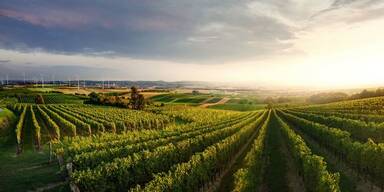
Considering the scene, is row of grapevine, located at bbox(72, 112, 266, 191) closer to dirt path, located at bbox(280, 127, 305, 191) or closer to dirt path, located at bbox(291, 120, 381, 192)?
dirt path, located at bbox(280, 127, 305, 191)

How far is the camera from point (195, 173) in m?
22.8

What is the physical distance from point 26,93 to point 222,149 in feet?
468

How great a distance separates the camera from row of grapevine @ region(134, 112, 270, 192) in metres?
19.0

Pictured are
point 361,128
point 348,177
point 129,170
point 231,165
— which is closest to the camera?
point 129,170

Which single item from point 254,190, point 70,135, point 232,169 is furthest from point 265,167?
point 70,135

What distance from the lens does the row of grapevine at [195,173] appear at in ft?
62.3

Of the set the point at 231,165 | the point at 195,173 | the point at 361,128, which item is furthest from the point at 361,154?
the point at 361,128

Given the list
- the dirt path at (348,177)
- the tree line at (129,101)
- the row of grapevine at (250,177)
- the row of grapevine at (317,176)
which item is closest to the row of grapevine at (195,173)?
the row of grapevine at (250,177)

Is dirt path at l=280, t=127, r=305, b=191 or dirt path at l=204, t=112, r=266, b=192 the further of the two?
dirt path at l=204, t=112, r=266, b=192

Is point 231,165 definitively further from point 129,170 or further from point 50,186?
point 50,186

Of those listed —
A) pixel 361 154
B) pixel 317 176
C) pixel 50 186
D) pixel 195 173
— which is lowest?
pixel 50 186

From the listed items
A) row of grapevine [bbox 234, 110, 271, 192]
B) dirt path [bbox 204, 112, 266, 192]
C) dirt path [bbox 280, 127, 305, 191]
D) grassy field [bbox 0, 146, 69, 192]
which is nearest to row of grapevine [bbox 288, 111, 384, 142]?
dirt path [bbox 280, 127, 305, 191]

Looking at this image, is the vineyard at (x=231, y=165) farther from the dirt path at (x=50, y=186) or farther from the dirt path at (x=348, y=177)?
the dirt path at (x=50, y=186)

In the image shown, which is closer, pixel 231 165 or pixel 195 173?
pixel 195 173
